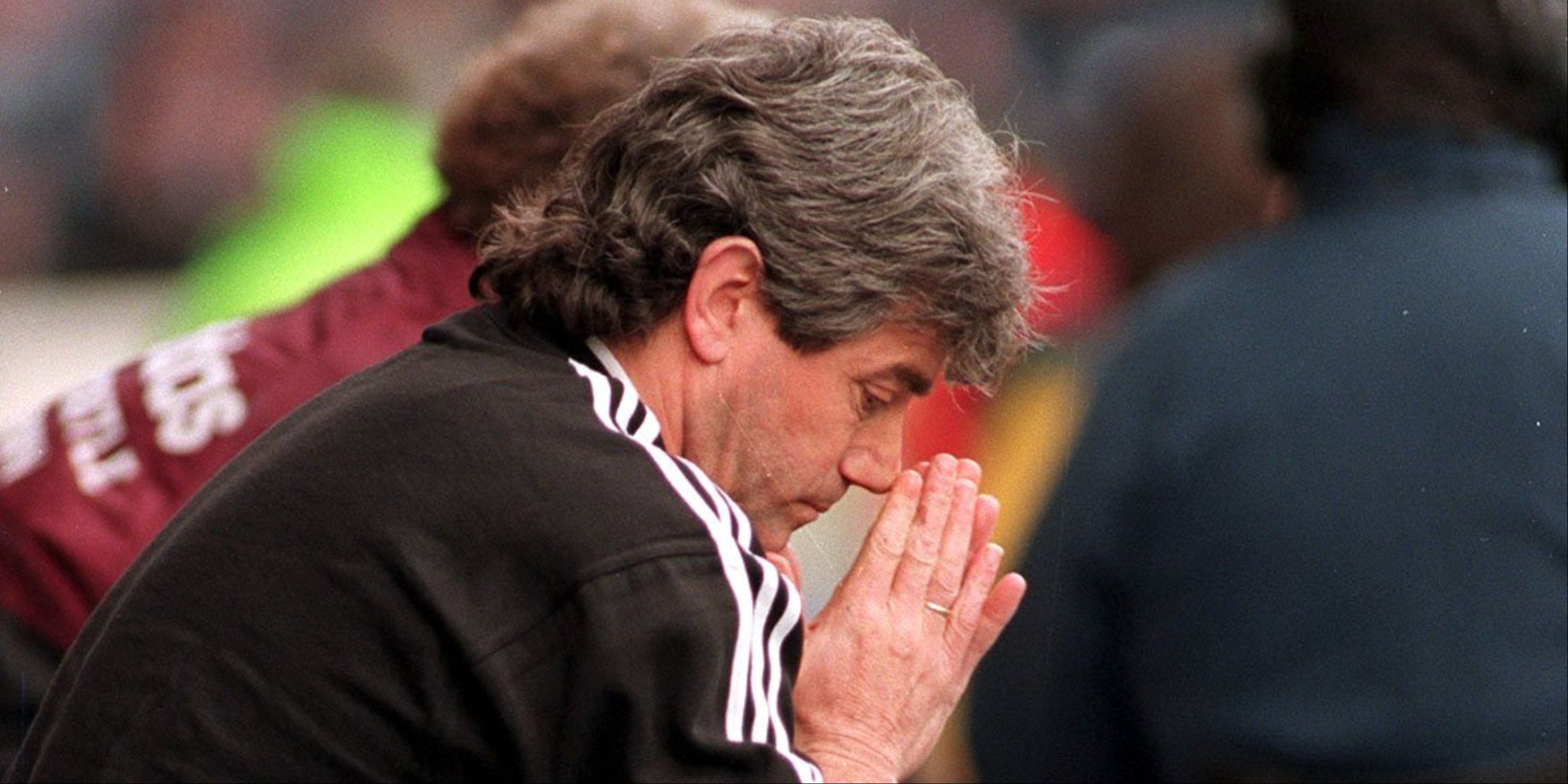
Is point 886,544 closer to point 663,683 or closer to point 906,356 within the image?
point 906,356

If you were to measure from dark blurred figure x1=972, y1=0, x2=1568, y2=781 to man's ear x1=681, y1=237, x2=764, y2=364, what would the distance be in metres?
0.99

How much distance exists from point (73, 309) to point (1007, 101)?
1289 millimetres

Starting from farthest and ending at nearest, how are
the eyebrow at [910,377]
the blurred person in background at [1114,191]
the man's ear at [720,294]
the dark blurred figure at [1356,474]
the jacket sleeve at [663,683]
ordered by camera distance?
the blurred person in background at [1114,191] → the dark blurred figure at [1356,474] → the eyebrow at [910,377] → the man's ear at [720,294] → the jacket sleeve at [663,683]

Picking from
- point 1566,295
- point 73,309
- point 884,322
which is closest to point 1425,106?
point 1566,295

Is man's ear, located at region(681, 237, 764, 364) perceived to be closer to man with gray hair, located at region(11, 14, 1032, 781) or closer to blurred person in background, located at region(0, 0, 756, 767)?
man with gray hair, located at region(11, 14, 1032, 781)

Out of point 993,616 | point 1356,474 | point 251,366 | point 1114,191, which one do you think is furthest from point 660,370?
point 1114,191

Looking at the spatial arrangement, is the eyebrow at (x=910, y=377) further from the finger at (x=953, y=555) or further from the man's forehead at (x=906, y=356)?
the finger at (x=953, y=555)

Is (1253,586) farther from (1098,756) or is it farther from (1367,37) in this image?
(1367,37)

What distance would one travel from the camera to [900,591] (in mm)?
1645

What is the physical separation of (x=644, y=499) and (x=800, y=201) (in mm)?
336

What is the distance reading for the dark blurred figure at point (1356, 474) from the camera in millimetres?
2410

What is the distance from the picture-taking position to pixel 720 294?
5.39ft

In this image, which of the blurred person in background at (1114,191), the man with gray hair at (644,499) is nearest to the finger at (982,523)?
the man with gray hair at (644,499)

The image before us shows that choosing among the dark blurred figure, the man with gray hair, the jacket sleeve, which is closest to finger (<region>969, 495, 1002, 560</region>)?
the man with gray hair
